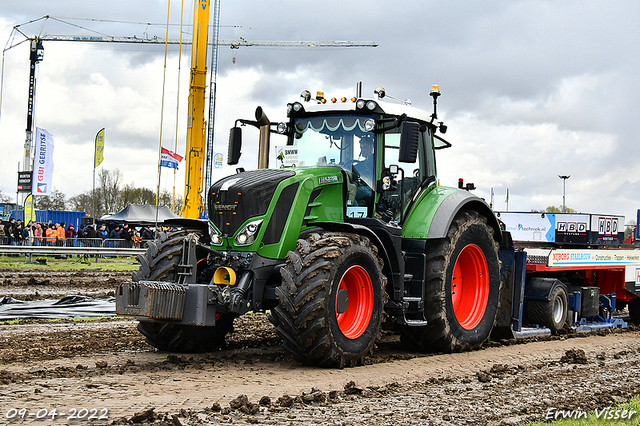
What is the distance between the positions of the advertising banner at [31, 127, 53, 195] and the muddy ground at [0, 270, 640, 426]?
2763 centimetres

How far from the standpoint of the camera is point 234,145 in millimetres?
9031

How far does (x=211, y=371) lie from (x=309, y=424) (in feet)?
7.08

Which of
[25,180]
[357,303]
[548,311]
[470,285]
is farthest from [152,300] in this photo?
[25,180]

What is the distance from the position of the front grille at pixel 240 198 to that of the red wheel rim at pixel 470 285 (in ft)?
10.5

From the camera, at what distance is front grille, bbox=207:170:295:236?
298 inches

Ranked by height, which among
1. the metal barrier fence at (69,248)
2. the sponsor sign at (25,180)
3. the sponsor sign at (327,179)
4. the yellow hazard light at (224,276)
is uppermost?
the sponsor sign at (25,180)

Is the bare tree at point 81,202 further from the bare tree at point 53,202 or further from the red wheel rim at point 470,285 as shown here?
the red wheel rim at point 470,285

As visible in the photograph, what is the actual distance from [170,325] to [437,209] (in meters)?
3.64

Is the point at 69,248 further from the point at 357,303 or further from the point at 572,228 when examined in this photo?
the point at 357,303

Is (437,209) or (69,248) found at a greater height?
(437,209)

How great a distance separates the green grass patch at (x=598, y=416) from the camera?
17.8 ft

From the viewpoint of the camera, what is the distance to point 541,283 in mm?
11516

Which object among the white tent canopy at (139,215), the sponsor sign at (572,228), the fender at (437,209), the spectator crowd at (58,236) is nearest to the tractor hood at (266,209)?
the fender at (437,209)

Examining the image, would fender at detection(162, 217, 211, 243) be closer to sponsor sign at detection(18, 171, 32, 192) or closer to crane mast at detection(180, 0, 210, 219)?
crane mast at detection(180, 0, 210, 219)
